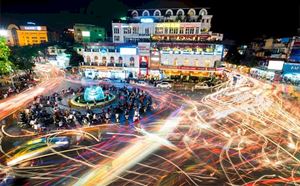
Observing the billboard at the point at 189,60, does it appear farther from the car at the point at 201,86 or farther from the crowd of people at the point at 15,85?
the crowd of people at the point at 15,85

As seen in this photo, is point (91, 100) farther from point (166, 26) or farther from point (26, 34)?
point (26, 34)

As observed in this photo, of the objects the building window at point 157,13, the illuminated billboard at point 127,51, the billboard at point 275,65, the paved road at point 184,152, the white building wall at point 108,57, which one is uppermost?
the building window at point 157,13

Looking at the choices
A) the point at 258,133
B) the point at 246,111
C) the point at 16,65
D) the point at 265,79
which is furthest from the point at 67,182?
the point at 265,79

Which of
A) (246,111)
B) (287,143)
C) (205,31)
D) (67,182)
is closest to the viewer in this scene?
(67,182)

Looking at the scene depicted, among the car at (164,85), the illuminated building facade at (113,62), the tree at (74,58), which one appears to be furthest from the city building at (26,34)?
the car at (164,85)

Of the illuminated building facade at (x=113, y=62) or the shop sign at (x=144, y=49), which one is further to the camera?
the illuminated building facade at (x=113, y=62)

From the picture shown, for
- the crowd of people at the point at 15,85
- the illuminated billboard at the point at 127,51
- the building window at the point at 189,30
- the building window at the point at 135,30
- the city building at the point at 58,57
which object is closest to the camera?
the crowd of people at the point at 15,85

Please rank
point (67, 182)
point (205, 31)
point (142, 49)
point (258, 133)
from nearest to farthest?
1. point (67, 182)
2. point (258, 133)
3. point (142, 49)
4. point (205, 31)

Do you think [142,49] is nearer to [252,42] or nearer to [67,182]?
[67,182]
